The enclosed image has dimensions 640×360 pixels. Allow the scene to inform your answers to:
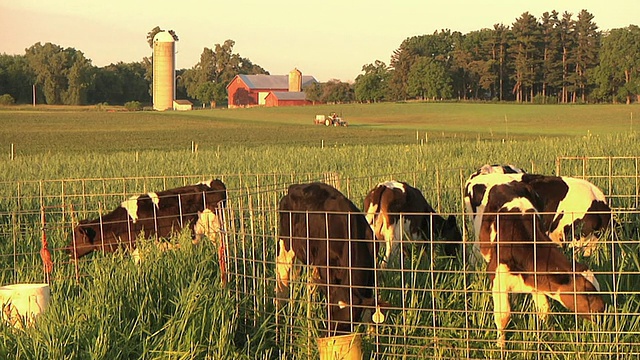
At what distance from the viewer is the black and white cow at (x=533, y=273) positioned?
644 cm

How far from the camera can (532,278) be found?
671cm

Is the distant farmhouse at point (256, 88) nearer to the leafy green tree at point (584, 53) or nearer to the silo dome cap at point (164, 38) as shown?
the silo dome cap at point (164, 38)

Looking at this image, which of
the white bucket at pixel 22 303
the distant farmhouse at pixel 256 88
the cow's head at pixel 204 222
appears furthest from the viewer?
the distant farmhouse at pixel 256 88

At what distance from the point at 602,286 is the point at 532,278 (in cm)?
143

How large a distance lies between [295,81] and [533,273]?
143619 mm

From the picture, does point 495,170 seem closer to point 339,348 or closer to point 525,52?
point 339,348

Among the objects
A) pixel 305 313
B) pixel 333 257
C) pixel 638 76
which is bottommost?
pixel 305 313

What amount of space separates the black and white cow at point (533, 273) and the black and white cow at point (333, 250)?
1037 millimetres

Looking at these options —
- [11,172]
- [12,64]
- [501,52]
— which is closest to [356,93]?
[501,52]

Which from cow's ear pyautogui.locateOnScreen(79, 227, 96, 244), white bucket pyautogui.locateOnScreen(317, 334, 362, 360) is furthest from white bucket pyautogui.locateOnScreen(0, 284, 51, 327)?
cow's ear pyautogui.locateOnScreen(79, 227, 96, 244)

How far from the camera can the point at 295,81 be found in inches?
5856

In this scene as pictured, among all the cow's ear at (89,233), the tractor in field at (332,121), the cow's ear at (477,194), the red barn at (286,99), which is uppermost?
the red barn at (286,99)

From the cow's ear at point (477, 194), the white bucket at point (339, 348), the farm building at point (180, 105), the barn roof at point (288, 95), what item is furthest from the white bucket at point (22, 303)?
the barn roof at point (288, 95)

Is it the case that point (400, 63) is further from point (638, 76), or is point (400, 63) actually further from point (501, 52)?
point (638, 76)
